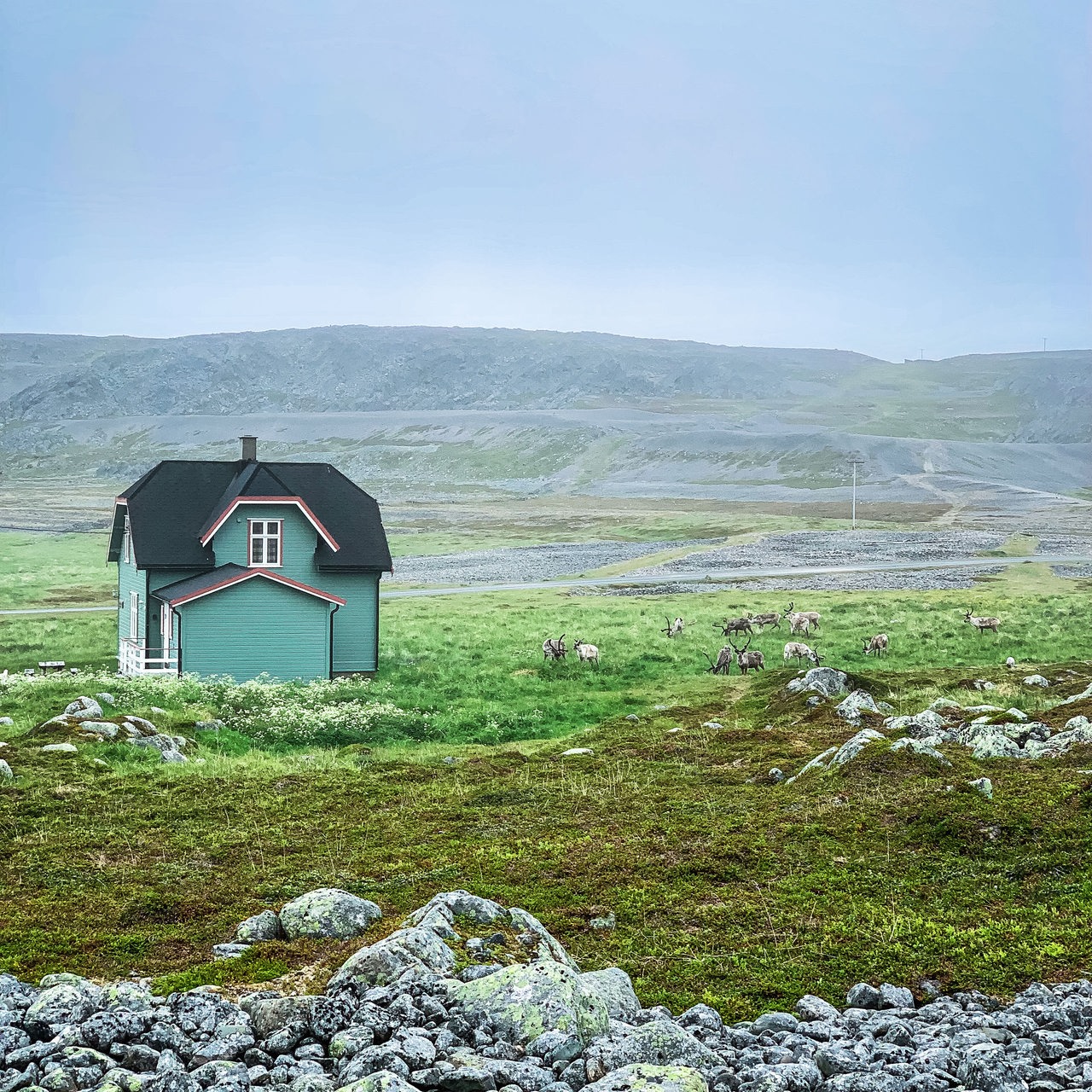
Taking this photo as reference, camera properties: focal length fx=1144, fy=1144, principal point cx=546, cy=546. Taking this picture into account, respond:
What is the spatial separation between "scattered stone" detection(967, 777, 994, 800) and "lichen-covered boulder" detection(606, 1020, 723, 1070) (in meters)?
9.07

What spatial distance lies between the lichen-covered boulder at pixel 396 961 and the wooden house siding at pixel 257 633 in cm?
2727

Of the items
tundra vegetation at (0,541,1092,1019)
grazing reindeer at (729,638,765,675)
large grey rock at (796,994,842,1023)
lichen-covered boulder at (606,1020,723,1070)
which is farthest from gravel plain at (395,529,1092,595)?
lichen-covered boulder at (606,1020,723,1070)

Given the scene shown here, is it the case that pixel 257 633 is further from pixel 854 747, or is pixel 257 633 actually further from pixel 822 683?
pixel 854 747

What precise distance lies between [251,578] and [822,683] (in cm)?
1765

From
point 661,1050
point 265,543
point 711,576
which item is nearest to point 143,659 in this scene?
point 265,543

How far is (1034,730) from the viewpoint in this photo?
21047 millimetres

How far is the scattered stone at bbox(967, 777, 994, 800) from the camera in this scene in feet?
53.7

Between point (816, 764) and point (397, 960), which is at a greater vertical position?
point (397, 960)

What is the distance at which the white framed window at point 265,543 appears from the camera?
3781cm

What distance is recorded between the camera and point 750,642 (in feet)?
Answer: 150

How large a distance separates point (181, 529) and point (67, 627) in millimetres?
16904

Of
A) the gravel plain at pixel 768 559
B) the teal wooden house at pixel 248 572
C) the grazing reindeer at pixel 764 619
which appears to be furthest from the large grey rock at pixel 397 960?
the gravel plain at pixel 768 559

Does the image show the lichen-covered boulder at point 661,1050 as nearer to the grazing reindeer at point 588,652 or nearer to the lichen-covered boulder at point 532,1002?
the lichen-covered boulder at point 532,1002

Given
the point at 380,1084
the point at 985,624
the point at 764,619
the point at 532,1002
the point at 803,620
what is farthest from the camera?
the point at 764,619
